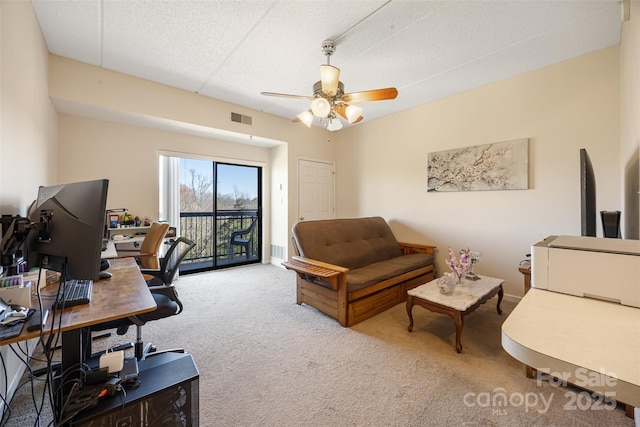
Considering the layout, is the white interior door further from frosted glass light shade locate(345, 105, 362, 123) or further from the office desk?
the office desk

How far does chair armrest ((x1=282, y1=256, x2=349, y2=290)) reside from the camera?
8.16 feet

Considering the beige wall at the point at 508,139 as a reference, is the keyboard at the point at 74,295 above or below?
below

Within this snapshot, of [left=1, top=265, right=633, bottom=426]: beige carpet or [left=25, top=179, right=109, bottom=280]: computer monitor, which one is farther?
[left=1, top=265, right=633, bottom=426]: beige carpet

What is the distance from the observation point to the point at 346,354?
2.08 m

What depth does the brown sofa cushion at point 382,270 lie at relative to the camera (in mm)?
2621

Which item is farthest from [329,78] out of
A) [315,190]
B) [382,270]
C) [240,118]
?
[315,190]

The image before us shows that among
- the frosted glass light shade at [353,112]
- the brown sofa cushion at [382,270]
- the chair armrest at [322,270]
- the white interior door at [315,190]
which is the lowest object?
the brown sofa cushion at [382,270]

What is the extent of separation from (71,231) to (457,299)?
258 cm

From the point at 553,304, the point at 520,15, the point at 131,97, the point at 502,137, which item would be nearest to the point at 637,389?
the point at 553,304

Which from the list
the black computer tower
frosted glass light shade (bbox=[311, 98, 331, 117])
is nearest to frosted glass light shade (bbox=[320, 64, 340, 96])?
frosted glass light shade (bbox=[311, 98, 331, 117])

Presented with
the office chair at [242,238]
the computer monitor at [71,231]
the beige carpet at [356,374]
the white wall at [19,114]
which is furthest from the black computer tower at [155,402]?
the office chair at [242,238]

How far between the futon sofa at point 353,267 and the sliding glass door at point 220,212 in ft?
7.15

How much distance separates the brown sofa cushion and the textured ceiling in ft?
7.64

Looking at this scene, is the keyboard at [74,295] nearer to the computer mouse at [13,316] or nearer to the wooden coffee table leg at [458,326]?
the computer mouse at [13,316]
